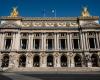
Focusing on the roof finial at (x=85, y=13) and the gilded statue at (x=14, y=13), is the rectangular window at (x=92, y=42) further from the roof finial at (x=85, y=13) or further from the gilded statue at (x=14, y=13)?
the gilded statue at (x=14, y=13)

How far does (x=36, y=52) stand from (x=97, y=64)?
26.5m

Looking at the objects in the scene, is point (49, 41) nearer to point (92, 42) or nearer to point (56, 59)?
point (56, 59)

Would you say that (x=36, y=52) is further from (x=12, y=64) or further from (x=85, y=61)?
(x=85, y=61)

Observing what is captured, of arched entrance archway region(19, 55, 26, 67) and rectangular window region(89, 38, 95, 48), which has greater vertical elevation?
rectangular window region(89, 38, 95, 48)

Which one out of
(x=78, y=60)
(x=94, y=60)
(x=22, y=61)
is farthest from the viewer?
(x=22, y=61)

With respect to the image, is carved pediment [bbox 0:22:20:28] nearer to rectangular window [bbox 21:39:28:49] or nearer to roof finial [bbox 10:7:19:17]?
roof finial [bbox 10:7:19:17]

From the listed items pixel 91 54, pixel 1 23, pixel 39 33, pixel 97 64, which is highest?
pixel 1 23

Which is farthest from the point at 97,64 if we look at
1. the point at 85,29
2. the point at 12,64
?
the point at 12,64

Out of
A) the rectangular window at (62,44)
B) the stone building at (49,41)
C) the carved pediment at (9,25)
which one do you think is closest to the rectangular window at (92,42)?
the stone building at (49,41)

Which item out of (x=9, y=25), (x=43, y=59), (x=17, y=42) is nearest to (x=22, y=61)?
(x=17, y=42)

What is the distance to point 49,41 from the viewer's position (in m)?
79.5

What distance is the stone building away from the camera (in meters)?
70.4

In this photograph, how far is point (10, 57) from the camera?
69625 mm

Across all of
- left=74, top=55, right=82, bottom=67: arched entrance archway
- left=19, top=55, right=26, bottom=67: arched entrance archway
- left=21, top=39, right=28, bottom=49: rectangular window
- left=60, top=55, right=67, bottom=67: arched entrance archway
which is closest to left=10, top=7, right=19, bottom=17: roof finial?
left=21, top=39, right=28, bottom=49: rectangular window
